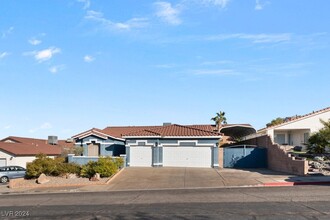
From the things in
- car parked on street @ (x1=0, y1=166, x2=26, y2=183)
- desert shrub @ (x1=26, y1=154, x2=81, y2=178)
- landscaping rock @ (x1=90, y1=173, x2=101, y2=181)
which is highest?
desert shrub @ (x1=26, y1=154, x2=81, y2=178)

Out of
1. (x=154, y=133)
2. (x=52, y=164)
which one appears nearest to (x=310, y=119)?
(x=154, y=133)

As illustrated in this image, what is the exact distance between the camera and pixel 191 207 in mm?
13914

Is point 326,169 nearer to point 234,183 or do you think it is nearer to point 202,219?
point 234,183

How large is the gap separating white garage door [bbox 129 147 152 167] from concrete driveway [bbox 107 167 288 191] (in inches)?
159

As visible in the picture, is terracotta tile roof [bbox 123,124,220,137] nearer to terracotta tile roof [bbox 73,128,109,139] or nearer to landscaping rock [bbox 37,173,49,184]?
terracotta tile roof [bbox 73,128,109,139]

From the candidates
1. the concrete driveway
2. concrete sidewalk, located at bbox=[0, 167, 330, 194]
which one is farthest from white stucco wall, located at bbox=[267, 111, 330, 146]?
concrete sidewalk, located at bbox=[0, 167, 330, 194]

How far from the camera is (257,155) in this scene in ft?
110

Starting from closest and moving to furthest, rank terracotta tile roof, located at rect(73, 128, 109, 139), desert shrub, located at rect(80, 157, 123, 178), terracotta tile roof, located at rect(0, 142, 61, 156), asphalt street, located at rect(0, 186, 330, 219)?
1. asphalt street, located at rect(0, 186, 330, 219)
2. desert shrub, located at rect(80, 157, 123, 178)
3. terracotta tile roof, located at rect(73, 128, 109, 139)
4. terracotta tile roof, located at rect(0, 142, 61, 156)

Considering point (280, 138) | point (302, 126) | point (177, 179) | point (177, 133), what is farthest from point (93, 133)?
point (280, 138)

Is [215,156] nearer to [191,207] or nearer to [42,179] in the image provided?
[42,179]

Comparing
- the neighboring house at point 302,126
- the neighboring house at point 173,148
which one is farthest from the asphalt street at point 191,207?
the neighboring house at point 302,126

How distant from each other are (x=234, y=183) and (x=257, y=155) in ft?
36.3

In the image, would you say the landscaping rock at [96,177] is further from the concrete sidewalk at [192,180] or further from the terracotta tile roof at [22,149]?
the terracotta tile roof at [22,149]

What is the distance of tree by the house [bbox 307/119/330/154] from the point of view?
30.5m
